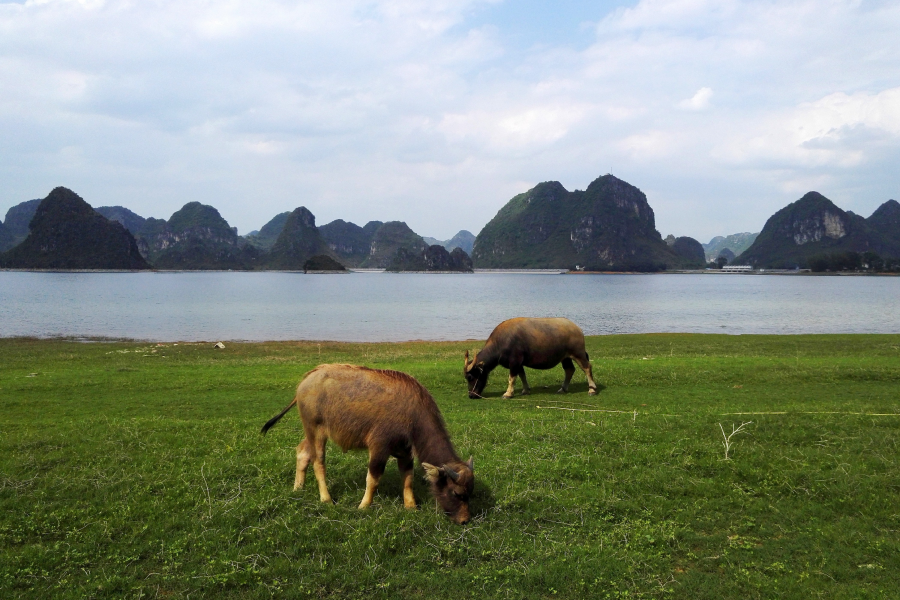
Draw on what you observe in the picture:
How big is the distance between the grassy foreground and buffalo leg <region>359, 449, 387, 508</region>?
0.19 metres

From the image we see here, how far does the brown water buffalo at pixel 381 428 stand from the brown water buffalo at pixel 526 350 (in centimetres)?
899

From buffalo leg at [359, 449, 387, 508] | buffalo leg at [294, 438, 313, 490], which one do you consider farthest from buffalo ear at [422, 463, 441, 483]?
buffalo leg at [294, 438, 313, 490]

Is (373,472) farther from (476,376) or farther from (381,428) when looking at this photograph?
(476,376)

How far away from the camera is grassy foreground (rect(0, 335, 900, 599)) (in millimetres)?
5836

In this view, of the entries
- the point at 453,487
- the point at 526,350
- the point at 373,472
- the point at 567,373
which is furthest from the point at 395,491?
the point at 567,373

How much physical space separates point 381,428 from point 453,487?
1.23 m

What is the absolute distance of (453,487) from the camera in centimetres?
693

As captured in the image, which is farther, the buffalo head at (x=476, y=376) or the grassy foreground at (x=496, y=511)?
the buffalo head at (x=476, y=376)

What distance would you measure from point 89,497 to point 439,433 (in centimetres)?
502

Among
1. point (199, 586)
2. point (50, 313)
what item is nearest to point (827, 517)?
point (199, 586)

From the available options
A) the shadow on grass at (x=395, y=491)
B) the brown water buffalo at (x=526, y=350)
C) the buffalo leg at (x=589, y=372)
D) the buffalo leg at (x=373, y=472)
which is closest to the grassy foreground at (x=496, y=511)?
the shadow on grass at (x=395, y=491)

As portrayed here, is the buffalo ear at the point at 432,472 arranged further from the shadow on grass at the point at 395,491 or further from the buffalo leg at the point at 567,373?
the buffalo leg at the point at 567,373

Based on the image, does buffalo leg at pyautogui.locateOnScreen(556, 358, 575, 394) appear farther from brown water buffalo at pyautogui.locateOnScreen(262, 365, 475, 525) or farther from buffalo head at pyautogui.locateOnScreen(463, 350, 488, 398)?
brown water buffalo at pyautogui.locateOnScreen(262, 365, 475, 525)

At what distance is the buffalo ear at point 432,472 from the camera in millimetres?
6918
